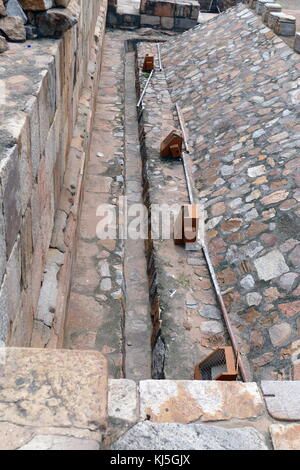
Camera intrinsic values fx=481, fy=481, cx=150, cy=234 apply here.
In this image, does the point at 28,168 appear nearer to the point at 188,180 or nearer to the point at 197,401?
the point at 197,401

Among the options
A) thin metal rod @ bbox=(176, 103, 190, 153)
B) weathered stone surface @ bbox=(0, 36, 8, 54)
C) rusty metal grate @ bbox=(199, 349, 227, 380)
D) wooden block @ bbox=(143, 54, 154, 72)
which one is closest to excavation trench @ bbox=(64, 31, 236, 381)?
rusty metal grate @ bbox=(199, 349, 227, 380)

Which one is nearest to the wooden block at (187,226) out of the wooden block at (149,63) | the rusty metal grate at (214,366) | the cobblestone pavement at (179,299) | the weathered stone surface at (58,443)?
the cobblestone pavement at (179,299)

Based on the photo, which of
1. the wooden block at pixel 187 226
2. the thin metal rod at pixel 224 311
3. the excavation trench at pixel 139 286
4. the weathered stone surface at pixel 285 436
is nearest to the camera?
the weathered stone surface at pixel 285 436

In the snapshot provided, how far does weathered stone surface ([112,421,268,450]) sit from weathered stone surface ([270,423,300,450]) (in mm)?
50

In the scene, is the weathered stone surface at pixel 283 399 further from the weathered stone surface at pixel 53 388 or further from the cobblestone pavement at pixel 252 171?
the cobblestone pavement at pixel 252 171

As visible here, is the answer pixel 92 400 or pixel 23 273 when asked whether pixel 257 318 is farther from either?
pixel 92 400

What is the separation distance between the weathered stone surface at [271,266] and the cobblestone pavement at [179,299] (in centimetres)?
45

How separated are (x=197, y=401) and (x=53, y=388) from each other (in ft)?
1.87

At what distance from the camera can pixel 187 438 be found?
1588mm

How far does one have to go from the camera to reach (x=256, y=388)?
1932mm

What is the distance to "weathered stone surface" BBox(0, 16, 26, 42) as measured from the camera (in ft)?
10.1

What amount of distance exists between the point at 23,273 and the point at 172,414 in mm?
1022

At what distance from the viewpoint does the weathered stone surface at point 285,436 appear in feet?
5.46
